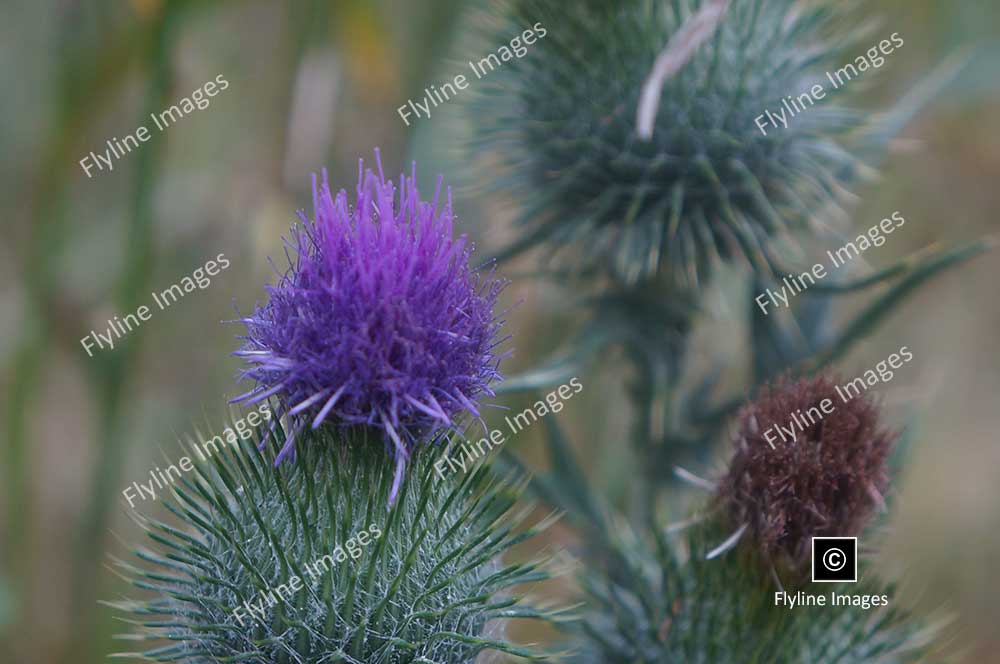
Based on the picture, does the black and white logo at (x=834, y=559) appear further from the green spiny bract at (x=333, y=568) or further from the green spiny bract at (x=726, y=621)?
the green spiny bract at (x=333, y=568)

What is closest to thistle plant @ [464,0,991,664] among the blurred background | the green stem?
the blurred background

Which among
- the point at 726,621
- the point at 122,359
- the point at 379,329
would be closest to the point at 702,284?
the point at 726,621

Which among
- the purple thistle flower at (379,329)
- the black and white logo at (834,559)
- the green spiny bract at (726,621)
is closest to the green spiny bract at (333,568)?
the purple thistle flower at (379,329)

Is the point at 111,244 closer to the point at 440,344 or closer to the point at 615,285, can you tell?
the point at 615,285

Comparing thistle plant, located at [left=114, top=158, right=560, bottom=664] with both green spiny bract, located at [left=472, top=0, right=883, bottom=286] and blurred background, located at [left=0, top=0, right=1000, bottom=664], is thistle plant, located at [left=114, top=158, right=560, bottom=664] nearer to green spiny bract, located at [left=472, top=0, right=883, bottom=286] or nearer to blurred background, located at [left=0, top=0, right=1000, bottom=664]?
green spiny bract, located at [left=472, top=0, right=883, bottom=286]

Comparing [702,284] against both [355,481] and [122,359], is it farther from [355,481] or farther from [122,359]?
[122,359]

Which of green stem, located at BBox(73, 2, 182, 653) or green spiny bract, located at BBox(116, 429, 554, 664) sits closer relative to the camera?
green spiny bract, located at BBox(116, 429, 554, 664)
